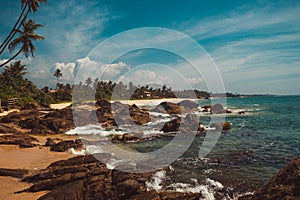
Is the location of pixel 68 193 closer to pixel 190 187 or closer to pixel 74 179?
pixel 74 179

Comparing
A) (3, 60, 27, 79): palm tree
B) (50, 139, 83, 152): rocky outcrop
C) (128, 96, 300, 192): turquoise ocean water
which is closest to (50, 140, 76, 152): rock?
(50, 139, 83, 152): rocky outcrop

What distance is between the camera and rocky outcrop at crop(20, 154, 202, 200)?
667cm

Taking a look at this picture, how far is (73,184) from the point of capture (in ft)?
23.6

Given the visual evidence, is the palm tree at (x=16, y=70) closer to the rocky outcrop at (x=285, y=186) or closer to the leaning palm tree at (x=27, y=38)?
the leaning palm tree at (x=27, y=38)

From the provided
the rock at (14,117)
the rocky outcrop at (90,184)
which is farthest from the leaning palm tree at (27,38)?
the rocky outcrop at (90,184)

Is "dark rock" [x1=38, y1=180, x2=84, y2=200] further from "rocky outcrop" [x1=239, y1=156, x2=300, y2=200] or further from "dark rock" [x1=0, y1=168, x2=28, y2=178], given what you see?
"rocky outcrop" [x1=239, y1=156, x2=300, y2=200]

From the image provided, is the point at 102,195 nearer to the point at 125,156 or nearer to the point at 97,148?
the point at 125,156

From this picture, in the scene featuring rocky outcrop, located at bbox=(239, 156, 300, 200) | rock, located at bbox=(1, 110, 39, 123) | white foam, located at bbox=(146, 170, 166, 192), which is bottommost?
white foam, located at bbox=(146, 170, 166, 192)

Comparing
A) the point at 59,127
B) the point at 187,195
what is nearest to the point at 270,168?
the point at 187,195

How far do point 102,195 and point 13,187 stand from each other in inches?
131

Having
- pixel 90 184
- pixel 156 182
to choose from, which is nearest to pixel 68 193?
pixel 90 184

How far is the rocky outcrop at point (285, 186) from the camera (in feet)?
15.9

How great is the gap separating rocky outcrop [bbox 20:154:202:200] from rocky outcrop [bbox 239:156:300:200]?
2.42 metres

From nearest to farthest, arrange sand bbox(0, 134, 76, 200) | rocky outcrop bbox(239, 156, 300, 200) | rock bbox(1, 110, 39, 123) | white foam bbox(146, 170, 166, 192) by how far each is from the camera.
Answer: rocky outcrop bbox(239, 156, 300, 200) < sand bbox(0, 134, 76, 200) < white foam bbox(146, 170, 166, 192) < rock bbox(1, 110, 39, 123)
